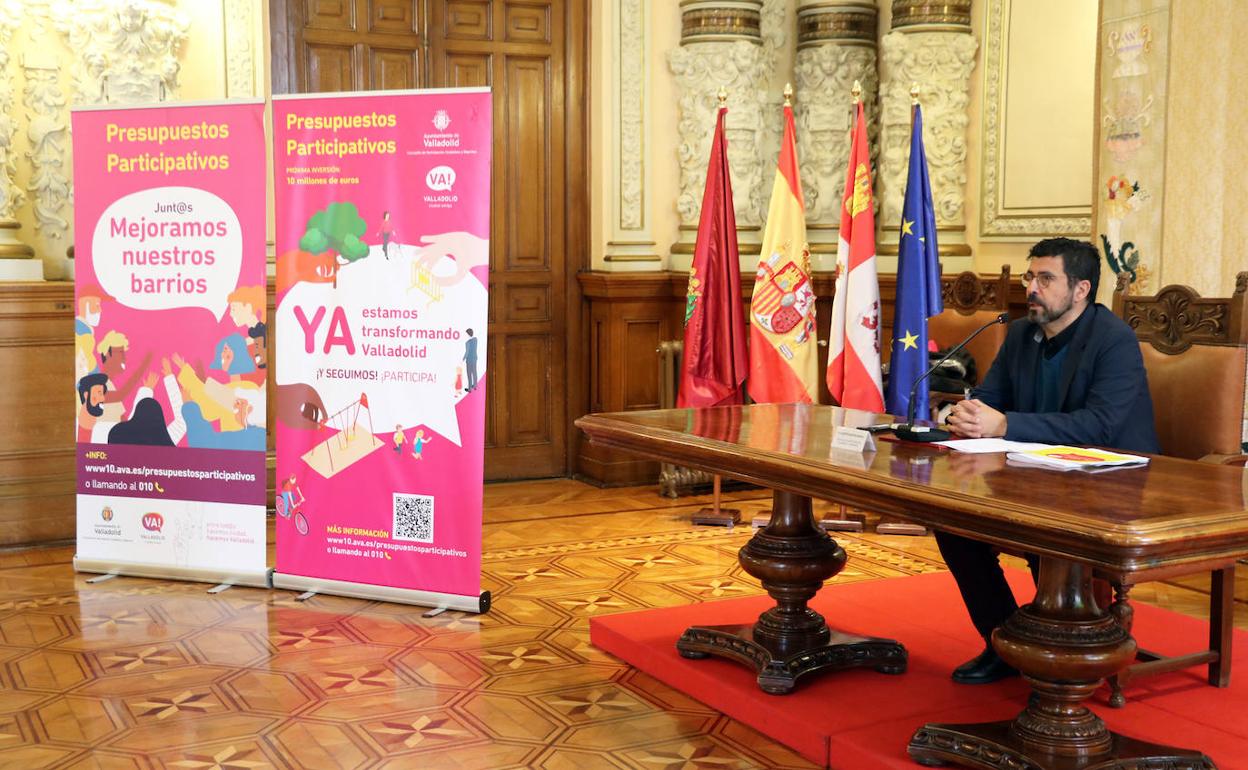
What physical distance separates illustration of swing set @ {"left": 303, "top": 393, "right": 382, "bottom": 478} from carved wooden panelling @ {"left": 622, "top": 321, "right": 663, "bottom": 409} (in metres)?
2.46

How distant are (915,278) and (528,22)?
2.62m

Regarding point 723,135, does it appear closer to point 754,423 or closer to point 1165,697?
point 754,423

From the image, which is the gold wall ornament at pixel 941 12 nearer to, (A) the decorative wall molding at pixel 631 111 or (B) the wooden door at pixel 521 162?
(A) the decorative wall molding at pixel 631 111

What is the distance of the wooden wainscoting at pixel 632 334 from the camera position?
21.8 ft

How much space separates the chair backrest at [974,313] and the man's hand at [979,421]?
2.42 metres

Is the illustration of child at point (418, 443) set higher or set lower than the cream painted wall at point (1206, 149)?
lower

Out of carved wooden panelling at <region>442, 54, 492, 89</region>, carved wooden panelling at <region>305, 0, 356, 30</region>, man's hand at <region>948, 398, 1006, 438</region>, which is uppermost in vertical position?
carved wooden panelling at <region>305, 0, 356, 30</region>

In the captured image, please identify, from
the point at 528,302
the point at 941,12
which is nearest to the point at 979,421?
the point at 941,12

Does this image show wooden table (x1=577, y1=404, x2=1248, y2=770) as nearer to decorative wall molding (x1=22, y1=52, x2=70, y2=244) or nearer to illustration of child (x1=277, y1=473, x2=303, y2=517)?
illustration of child (x1=277, y1=473, x2=303, y2=517)

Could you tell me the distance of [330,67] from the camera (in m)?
6.27

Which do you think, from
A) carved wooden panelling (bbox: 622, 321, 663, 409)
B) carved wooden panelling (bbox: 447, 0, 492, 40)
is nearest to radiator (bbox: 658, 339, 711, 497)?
carved wooden panelling (bbox: 622, 321, 663, 409)

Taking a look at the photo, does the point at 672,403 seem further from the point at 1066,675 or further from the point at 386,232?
the point at 1066,675

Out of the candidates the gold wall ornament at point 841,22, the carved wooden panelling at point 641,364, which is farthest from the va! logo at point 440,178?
the gold wall ornament at point 841,22

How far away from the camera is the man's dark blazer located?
3174 mm
